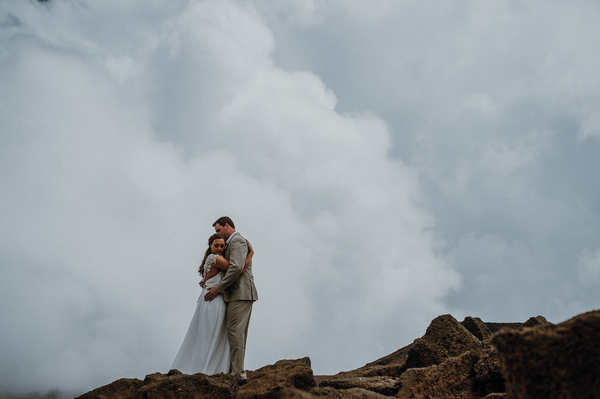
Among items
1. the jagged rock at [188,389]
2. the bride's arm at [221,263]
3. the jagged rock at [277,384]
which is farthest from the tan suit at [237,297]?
the jagged rock at [188,389]

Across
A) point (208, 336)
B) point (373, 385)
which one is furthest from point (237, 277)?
point (373, 385)

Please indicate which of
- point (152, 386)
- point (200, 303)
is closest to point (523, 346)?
point (152, 386)

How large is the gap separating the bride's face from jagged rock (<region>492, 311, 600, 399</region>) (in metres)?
5.78

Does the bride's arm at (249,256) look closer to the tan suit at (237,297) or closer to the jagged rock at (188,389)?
the tan suit at (237,297)

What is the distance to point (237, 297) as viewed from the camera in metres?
7.00

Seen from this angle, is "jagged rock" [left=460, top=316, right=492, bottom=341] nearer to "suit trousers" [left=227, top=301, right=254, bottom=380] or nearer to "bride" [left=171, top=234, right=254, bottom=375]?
"suit trousers" [left=227, top=301, right=254, bottom=380]

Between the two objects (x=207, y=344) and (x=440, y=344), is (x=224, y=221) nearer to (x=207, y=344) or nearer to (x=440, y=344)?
(x=207, y=344)

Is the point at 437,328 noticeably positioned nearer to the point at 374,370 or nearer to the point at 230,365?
the point at 374,370

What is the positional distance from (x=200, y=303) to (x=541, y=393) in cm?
601

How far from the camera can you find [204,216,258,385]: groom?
6.77m

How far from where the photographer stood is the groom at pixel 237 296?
6.77m

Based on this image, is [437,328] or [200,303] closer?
[437,328]

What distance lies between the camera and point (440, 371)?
4348 mm

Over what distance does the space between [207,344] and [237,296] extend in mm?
893
